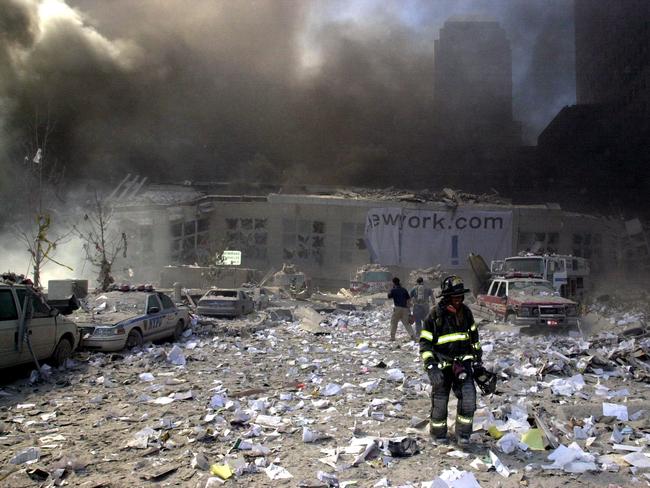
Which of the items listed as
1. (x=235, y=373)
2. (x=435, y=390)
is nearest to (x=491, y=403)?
(x=435, y=390)

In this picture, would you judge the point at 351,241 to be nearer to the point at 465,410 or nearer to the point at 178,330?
the point at 178,330

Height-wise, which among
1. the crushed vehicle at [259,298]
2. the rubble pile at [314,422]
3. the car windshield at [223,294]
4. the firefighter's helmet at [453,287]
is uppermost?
the firefighter's helmet at [453,287]

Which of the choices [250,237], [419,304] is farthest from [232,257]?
[419,304]

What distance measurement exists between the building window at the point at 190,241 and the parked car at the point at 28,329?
18.5 meters

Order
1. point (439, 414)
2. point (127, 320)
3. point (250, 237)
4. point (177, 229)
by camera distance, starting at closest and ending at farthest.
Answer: point (439, 414) < point (127, 320) < point (177, 229) < point (250, 237)

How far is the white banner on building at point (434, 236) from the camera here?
86.2 feet

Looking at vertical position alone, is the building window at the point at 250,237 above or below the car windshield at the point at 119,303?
above

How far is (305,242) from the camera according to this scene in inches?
1087

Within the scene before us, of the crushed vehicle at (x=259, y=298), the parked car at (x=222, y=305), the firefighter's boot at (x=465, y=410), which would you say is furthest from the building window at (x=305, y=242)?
the firefighter's boot at (x=465, y=410)

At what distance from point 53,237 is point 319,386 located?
858 inches

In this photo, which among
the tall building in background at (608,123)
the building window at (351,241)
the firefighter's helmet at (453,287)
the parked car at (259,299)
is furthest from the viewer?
the tall building in background at (608,123)

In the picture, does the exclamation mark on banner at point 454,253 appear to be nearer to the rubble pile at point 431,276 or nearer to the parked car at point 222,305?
the rubble pile at point 431,276

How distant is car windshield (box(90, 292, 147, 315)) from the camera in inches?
342

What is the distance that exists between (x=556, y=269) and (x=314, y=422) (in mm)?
11029
